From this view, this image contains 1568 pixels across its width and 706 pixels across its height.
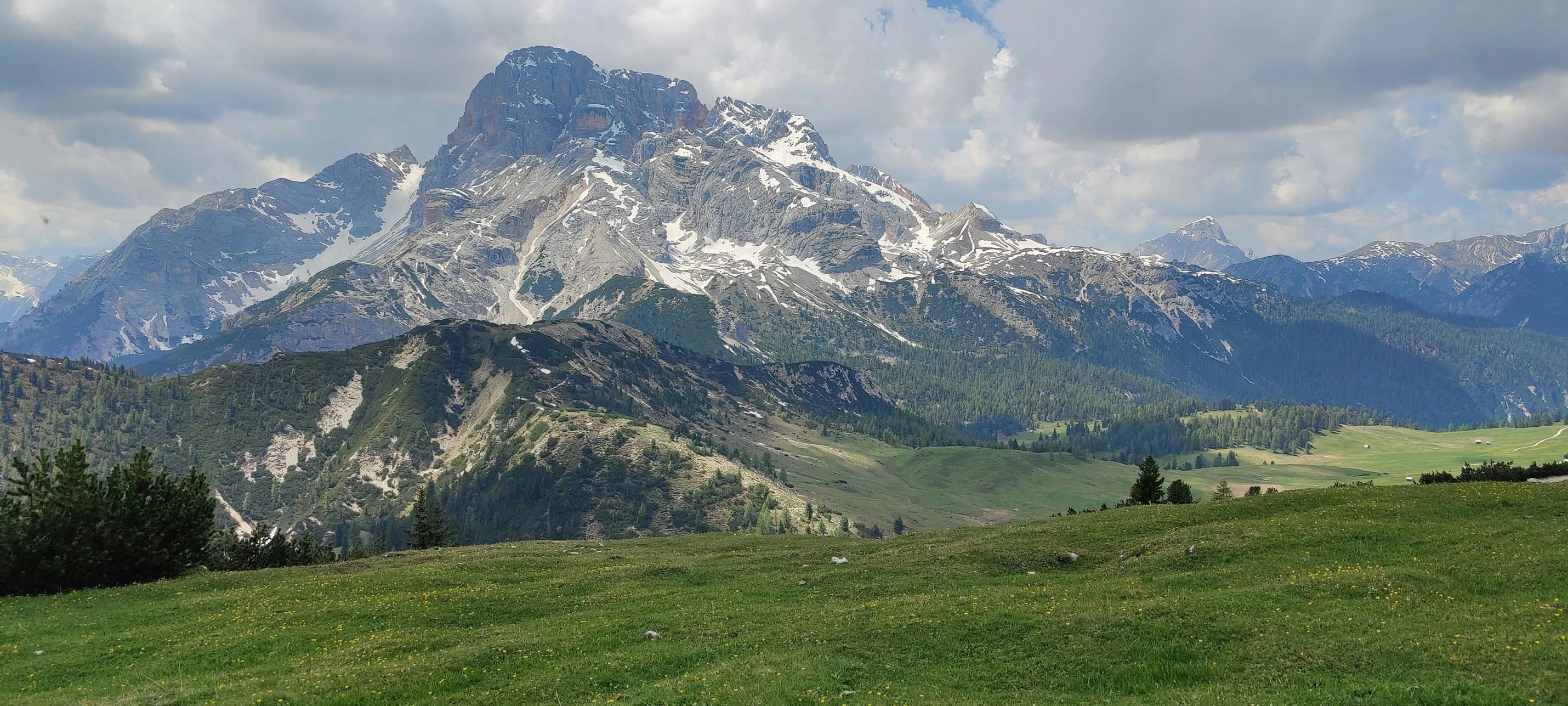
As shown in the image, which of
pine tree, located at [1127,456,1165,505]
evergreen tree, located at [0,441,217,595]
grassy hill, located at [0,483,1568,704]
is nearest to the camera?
grassy hill, located at [0,483,1568,704]

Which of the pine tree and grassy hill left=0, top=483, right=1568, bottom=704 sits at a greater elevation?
the pine tree

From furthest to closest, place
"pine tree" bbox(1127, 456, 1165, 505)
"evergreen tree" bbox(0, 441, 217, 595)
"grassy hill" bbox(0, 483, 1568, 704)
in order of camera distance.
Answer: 1. "pine tree" bbox(1127, 456, 1165, 505)
2. "evergreen tree" bbox(0, 441, 217, 595)
3. "grassy hill" bbox(0, 483, 1568, 704)

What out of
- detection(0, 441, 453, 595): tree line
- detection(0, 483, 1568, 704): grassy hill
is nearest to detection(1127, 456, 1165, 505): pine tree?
detection(0, 483, 1568, 704): grassy hill

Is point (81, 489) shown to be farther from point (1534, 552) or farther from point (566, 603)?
point (1534, 552)

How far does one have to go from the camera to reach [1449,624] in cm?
3162

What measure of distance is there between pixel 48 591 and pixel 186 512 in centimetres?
1125

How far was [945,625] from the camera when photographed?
125 ft

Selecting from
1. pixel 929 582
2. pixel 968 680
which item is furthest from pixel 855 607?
pixel 968 680

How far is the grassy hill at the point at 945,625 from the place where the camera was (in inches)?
1187

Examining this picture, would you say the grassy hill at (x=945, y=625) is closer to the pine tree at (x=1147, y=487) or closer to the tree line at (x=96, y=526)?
the tree line at (x=96, y=526)

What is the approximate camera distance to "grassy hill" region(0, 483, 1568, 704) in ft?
98.9

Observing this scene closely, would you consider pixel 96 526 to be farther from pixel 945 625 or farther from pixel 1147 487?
pixel 1147 487

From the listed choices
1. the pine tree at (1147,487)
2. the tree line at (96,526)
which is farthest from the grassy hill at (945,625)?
the pine tree at (1147,487)

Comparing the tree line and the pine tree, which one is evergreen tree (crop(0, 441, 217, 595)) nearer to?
the tree line
